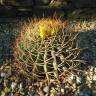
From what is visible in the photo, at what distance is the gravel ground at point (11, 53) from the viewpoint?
5.57 meters

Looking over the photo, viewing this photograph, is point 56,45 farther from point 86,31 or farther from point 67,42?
point 86,31

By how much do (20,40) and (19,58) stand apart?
0.87 feet

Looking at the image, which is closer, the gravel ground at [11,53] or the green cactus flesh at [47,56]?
the green cactus flesh at [47,56]

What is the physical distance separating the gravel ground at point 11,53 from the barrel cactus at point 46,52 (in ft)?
0.58

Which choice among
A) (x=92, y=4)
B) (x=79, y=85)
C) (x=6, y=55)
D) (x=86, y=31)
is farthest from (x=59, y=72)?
(x=92, y=4)

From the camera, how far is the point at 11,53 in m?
6.29

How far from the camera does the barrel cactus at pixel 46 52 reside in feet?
17.0

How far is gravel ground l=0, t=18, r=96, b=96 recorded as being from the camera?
219 inches

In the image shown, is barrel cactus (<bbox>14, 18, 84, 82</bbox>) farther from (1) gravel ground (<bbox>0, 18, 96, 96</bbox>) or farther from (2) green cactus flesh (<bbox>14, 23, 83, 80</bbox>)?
(1) gravel ground (<bbox>0, 18, 96, 96</bbox>)

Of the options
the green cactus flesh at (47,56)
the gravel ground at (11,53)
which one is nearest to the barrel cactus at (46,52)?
the green cactus flesh at (47,56)

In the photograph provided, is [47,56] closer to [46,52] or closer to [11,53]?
[46,52]

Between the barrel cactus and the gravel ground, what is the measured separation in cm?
18

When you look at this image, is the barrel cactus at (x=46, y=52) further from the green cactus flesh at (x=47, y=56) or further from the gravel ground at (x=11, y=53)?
the gravel ground at (x=11, y=53)

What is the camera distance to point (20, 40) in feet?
18.4
